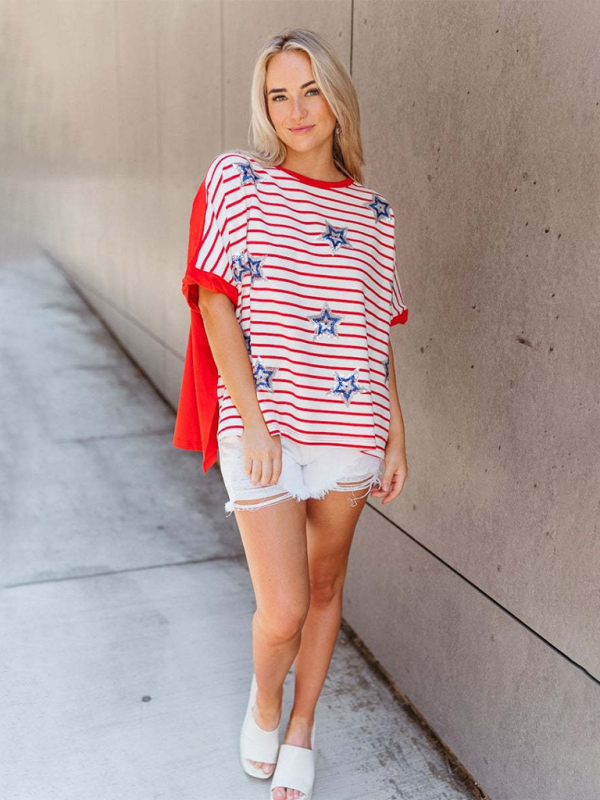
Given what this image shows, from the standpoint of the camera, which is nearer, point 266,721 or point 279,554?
point 279,554

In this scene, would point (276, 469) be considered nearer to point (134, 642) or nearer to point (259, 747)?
point (259, 747)

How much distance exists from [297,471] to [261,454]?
0.14m

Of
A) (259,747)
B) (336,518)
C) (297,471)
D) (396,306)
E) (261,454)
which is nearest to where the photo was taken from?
(261,454)

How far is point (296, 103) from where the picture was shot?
6.30 ft

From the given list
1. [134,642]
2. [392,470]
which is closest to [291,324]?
[392,470]

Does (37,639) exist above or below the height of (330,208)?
below

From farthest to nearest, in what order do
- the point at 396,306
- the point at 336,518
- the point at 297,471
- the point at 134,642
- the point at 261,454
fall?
the point at 134,642 < the point at 396,306 < the point at 336,518 < the point at 297,471 < the point at 261,454

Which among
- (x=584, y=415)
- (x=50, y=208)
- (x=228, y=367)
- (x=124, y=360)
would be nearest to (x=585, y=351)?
(x=584, y=415)

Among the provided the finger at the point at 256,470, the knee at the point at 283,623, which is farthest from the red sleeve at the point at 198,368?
the knee at the point at 283,623

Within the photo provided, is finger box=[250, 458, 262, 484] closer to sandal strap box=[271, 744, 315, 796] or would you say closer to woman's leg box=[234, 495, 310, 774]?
woman's leg box=[234, 495, 310, 774]

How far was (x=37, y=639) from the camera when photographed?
303 cm

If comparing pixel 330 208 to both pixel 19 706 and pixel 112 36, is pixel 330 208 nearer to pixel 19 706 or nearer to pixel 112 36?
pixel 19 706

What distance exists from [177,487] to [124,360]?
214 centimetres

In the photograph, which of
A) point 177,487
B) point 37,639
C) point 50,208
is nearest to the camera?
point 37,639
